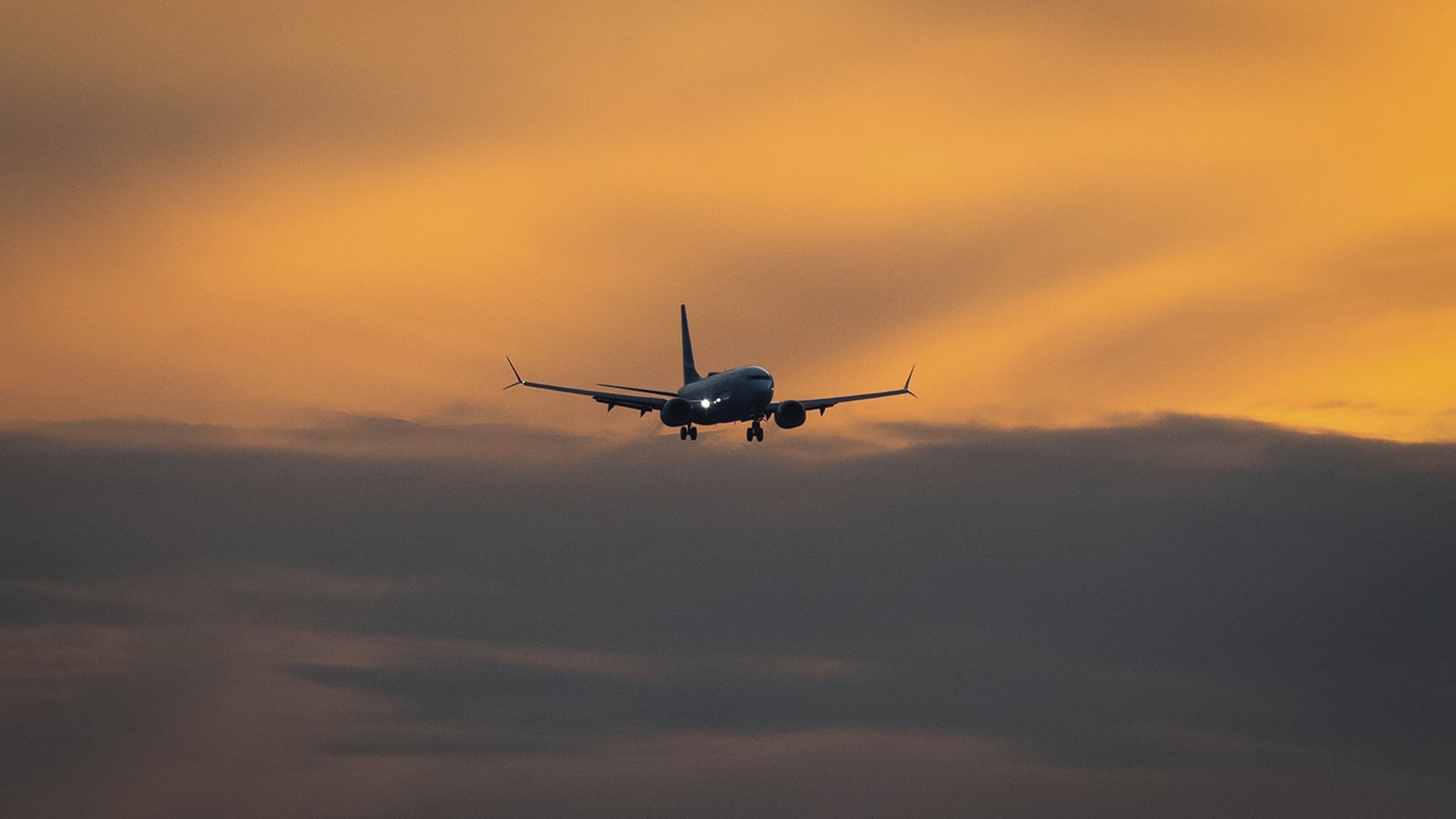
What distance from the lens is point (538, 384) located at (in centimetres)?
13800

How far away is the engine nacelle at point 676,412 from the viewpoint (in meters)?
133

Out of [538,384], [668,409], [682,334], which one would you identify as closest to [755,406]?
[668,409]

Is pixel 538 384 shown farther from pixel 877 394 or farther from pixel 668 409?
pixel 877 394

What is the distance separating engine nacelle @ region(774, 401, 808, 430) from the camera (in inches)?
5246

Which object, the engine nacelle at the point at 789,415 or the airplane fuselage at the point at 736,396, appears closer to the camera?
the airplane fuselage at the point at 736,396

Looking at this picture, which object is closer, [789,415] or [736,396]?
[736,396]

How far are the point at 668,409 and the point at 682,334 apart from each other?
115ft

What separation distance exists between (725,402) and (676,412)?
6760 millimetres

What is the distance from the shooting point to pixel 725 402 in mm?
127500

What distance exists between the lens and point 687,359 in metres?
165

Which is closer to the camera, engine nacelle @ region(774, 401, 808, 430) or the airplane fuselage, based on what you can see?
the airplane fuselage

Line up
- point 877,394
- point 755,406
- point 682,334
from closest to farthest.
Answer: point 755,406 → point 877,394 → point 682,334

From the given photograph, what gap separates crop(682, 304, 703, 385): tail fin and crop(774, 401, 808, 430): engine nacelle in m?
26.9

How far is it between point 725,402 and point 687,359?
37592 mm
